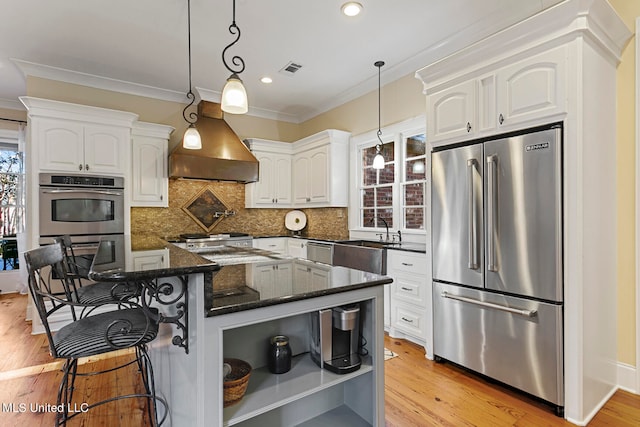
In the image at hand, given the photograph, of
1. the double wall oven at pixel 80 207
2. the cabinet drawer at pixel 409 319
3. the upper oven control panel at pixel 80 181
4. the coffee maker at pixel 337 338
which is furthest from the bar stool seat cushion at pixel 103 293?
the cabinet drawer at pixel 409 319

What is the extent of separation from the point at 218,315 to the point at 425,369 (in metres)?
2.16

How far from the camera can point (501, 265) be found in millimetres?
2297

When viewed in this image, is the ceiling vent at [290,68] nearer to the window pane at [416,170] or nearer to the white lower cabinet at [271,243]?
the window pane at [416,170]

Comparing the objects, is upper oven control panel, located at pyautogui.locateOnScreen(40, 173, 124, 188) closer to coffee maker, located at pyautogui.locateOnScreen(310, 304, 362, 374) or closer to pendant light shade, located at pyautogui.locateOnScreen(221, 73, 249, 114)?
pendant light shade, located at pyautogui.locateOnScreen(221, 73, 249, 114)

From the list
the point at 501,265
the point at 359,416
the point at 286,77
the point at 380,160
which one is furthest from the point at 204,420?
the point at 286,77

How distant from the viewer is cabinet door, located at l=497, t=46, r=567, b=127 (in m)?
2.06

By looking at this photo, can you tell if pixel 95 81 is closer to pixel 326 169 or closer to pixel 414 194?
pixel 326 169

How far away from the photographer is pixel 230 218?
5129 millimetres

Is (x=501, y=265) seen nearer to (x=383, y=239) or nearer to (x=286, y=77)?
(x=383, y=239)

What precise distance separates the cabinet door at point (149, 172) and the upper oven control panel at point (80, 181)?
306 millimetres

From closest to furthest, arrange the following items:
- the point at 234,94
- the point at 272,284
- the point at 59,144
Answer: the point at 272,284
the point at 234,94
the point at 59,144

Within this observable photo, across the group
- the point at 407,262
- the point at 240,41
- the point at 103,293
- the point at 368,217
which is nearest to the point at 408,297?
the point at 407,262

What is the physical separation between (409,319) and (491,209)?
54.4 inches

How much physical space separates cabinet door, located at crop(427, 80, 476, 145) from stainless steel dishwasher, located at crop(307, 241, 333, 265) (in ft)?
5.88
